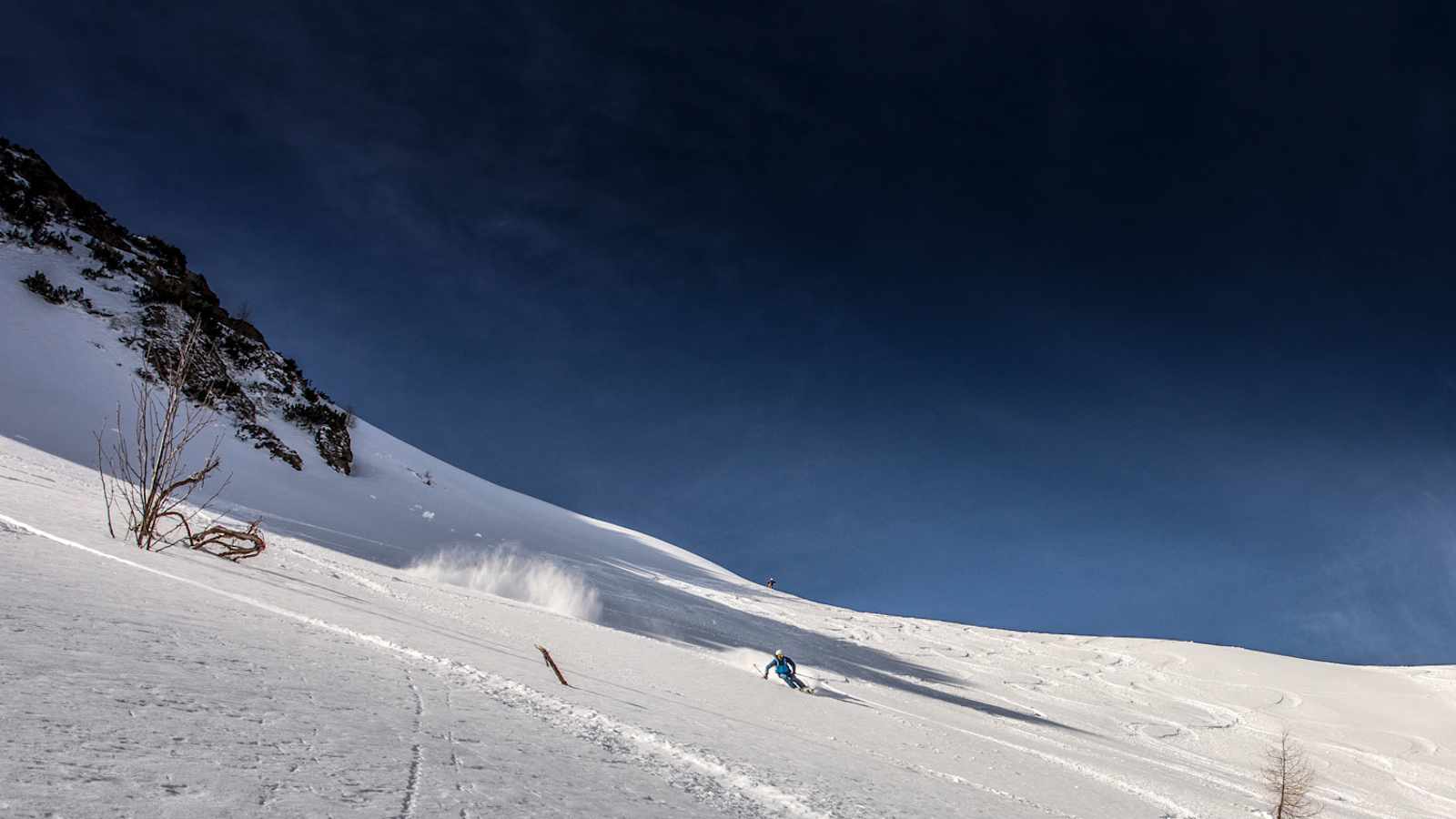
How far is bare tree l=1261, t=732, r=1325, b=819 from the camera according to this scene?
9.71 meters

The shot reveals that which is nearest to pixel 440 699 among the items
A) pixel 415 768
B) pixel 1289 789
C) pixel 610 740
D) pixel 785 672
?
pixel 610 740

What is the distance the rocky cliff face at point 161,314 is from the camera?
60.9ft

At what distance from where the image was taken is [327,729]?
212 cm

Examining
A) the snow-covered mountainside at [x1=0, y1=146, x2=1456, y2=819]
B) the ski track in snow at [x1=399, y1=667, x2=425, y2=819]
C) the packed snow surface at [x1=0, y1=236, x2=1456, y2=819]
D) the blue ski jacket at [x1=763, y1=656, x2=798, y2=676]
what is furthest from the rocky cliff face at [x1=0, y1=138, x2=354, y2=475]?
the ski track in snow at [x1=399, y1=667, x2=425, y2=819]

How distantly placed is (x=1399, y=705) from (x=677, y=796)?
31334 millimetres

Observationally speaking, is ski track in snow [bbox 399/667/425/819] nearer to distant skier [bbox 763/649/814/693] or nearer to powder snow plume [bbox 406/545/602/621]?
distant skier [bbox 763/649/814/693]

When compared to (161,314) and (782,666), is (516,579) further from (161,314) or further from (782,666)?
(161,314)

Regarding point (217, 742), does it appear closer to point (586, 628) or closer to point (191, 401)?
point (586, 628)

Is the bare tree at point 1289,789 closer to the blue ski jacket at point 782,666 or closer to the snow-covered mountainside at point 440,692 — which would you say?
the snow-covered mountainside at point 440,692

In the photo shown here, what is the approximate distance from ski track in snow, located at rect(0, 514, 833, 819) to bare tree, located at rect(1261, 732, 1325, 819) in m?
8.73

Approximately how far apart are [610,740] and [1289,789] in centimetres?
1250

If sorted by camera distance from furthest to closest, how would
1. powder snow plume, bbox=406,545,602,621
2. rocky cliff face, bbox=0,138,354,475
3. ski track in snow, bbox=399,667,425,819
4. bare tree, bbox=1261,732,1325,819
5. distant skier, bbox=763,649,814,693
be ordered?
rocky cliff face, bbox=0,138,354,475
powder snow plume, bbox=406,545,602,621
bare tree, bbox=1261,732,1325,819
distant skier, bbox=763,649,814,693
ski track in snow, bbox=399,667,425,819

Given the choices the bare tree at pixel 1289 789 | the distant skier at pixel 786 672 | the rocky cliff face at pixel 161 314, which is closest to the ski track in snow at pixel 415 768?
the distant skier at pixel 786 672

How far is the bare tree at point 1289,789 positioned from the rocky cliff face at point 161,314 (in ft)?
67.3
